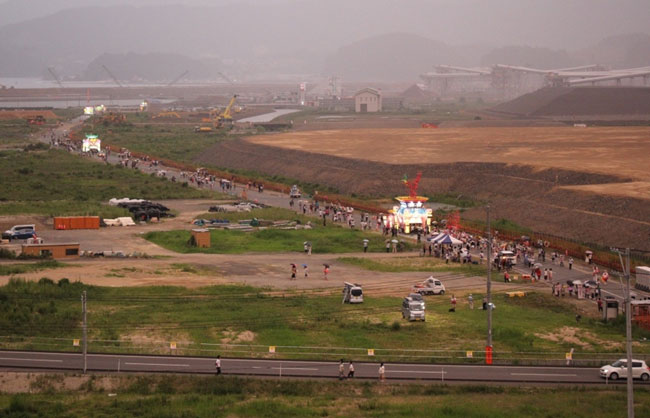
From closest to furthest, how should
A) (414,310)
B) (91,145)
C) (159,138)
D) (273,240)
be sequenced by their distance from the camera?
(414,310), (273,240), (91,145), (159,138)

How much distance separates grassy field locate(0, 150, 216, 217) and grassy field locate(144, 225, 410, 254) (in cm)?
846

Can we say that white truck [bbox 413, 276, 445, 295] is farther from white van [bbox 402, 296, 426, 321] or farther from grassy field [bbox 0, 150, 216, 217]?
grassy field [bbox 0, 150, 216, 217]

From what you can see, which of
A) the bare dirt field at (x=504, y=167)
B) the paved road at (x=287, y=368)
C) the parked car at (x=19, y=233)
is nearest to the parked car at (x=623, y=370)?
the paved road at (x=287, y=368)

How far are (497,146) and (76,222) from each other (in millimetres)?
44574

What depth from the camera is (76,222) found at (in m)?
53.1

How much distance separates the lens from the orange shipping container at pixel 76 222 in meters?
52.7

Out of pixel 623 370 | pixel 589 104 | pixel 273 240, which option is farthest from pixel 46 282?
pixel 589 104

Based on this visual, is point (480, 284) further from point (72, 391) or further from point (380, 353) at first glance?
point (72, 391)

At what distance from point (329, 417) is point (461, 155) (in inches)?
2399

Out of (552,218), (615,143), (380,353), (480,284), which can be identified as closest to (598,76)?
(615,143)

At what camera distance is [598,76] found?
18988 cm

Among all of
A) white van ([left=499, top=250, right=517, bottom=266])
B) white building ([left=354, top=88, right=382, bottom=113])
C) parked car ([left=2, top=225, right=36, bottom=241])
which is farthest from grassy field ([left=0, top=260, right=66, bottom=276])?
white building ([left=354, top=88, right=382, bottom=113])

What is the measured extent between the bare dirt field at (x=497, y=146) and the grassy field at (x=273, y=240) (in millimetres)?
16916

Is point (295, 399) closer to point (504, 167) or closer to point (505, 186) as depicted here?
point (505, 186)
